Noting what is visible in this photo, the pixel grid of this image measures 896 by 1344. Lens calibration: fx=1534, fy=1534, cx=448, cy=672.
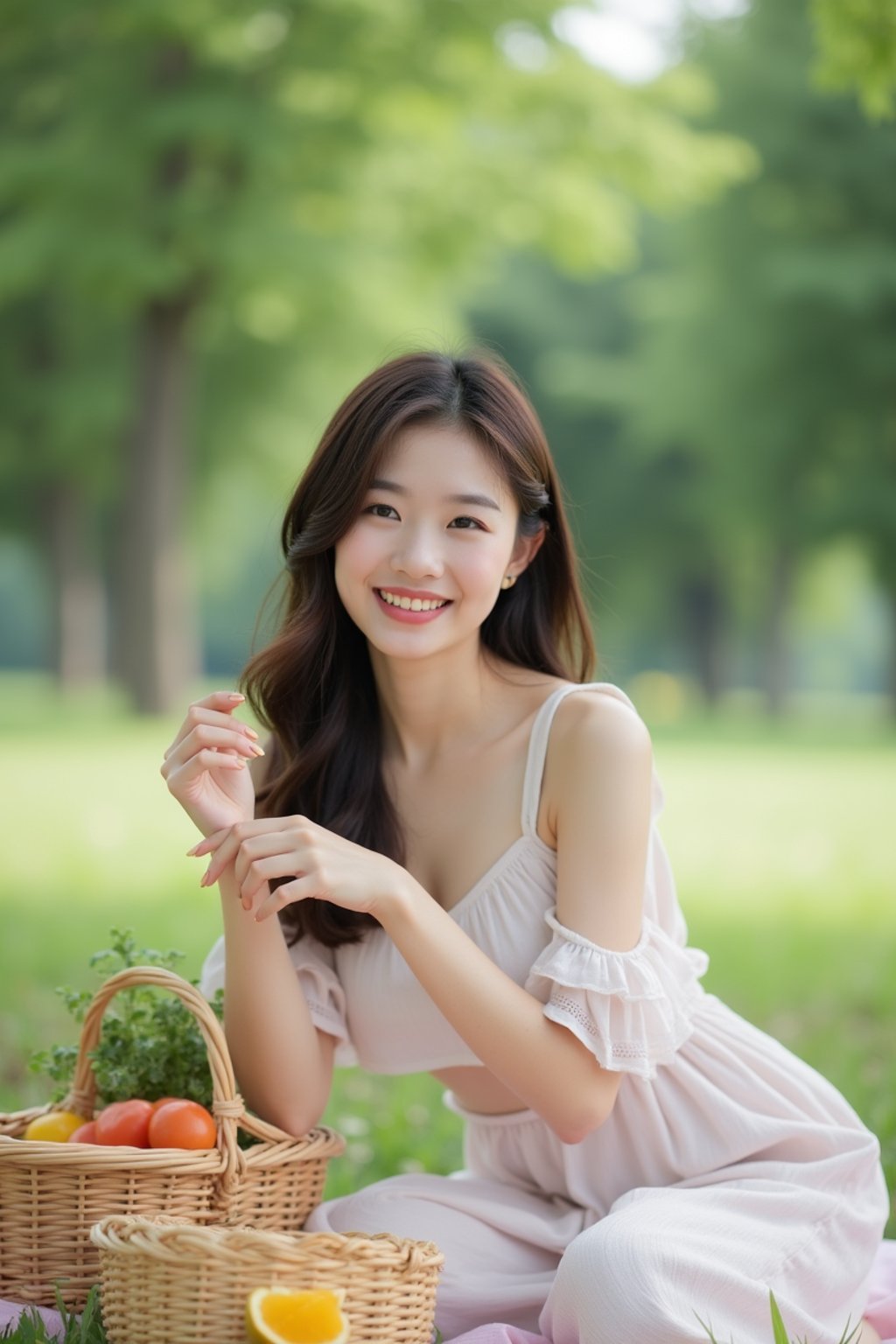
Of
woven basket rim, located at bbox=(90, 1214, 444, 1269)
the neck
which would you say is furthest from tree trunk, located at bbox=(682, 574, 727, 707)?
woven basket rim, located at bbox=(90, 1214, 444, 1269)

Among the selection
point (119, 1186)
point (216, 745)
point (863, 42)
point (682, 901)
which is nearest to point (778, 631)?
point (682, 901)

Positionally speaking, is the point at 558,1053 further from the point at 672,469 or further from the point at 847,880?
the point at 672,469

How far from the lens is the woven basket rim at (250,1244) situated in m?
2.21

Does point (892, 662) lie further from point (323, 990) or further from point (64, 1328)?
point (64, 1328)

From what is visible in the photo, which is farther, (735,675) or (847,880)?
(735,675)

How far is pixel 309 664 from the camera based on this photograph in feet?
10.4

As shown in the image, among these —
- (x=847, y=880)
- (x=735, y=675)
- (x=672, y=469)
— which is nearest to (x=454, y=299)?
(x=672, y=469)

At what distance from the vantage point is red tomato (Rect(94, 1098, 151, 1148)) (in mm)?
2812

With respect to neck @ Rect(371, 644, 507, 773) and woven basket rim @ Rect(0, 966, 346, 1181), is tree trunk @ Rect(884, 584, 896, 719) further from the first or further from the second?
woven basket rim @ Rect(0, 966, 346, 1181)

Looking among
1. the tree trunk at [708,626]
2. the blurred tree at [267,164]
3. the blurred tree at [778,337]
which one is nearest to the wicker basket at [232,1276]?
the blurred tree at [267,164]

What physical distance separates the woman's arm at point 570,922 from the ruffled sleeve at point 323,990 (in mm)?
449

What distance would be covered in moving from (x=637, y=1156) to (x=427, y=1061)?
0.44 metres

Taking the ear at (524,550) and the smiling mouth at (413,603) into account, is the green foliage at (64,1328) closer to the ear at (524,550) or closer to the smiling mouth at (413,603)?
the smiling mouth at (413,603)

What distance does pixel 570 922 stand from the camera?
9.02ft
